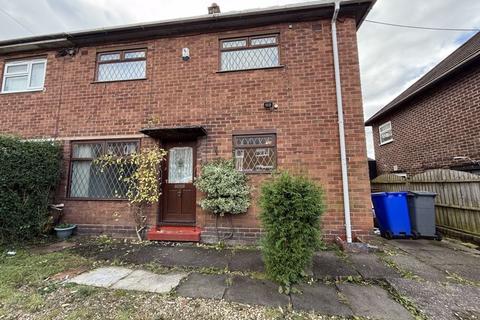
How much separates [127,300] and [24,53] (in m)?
8.67

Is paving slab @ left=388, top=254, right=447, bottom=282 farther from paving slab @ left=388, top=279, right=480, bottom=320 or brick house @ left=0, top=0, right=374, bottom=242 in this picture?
brick house @ left=0, top=0, right=374, bottom=242

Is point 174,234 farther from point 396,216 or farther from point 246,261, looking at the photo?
point 396,216

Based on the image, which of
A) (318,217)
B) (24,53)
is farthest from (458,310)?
(24,53)

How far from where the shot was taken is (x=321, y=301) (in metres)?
2.84

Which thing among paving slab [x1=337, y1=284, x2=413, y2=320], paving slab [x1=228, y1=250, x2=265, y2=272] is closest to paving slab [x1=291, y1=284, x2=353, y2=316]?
paving slab [x1=337, y1=284, x2=413, y2=320]

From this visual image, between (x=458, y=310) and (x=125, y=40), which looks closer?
(x=458, y=310)

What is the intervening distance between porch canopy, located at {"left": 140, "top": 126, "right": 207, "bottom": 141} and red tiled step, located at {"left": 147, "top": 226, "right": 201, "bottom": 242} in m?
2.41

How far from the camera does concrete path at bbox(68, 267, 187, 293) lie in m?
3.22

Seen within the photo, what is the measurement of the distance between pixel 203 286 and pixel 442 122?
9.18 metres

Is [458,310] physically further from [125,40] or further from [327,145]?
[125,40]

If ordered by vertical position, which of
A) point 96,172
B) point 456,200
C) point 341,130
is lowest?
point 456,200

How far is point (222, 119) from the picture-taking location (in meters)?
5.80

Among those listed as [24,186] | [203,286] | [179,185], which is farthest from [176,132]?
[24,186]

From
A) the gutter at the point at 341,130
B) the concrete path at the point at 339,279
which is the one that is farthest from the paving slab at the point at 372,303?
the gutter at the point at 341,130
